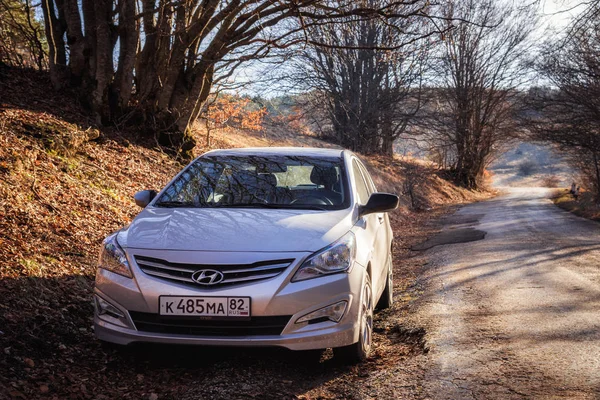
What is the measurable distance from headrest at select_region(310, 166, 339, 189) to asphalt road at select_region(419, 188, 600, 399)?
1.64 metres

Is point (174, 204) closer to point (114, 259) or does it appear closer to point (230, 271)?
point (114, 259)

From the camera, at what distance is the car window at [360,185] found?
5668mm

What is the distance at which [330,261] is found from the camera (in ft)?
13.7

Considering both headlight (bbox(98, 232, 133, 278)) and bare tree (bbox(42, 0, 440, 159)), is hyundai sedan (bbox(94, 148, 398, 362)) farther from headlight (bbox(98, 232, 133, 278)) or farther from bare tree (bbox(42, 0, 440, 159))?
bare tree (bbox(42, 0, 440, 159))

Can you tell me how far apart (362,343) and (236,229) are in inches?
49.9

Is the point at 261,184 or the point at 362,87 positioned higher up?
the point at 362,87

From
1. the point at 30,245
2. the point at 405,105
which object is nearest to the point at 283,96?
the point at 405,105

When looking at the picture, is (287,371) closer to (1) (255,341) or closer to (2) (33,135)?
(1) (255,341)

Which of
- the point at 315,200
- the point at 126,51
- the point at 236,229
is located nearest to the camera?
the point at 236,229

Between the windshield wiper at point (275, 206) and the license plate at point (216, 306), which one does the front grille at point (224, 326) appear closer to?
the license plate at point (216, 306)

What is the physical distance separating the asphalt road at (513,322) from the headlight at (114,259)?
222 centimetres

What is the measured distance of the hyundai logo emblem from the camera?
3.97 meters

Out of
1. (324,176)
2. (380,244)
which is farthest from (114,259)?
(380,244)

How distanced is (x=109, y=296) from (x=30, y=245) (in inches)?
103
